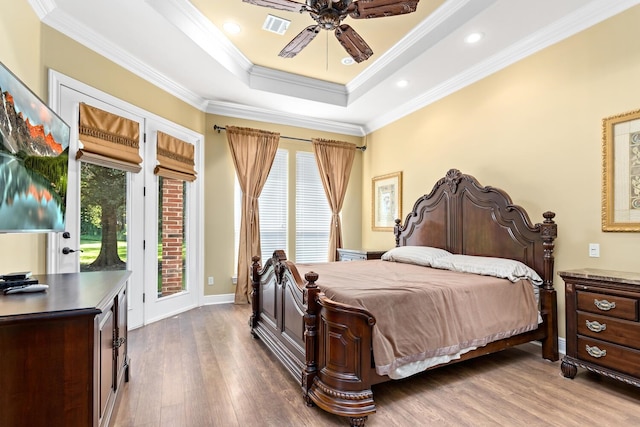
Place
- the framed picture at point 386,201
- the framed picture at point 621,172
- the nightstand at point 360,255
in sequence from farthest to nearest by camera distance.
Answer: the framed picture at point 386,201
the nightstand at point 360,255
the framed picture at point 621,172

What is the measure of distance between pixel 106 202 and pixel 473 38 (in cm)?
412

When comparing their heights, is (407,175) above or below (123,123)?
below

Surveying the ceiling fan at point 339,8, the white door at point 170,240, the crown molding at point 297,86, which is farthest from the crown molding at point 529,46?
the white door at point 170,240

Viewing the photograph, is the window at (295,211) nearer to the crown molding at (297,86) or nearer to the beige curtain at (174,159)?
the beige curtain at (174,159)

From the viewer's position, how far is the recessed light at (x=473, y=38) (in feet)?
10.5

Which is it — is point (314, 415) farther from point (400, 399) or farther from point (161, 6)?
point (161, 6)

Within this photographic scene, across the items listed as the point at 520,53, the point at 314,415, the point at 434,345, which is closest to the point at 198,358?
the point at 314,415

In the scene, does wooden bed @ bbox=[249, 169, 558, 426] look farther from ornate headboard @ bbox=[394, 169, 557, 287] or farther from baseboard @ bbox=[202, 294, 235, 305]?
baseboard @ bbox=[202, 294, 235, 305]

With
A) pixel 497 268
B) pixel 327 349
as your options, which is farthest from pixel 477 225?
pixel 327 349

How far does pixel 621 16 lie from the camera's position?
105 inches

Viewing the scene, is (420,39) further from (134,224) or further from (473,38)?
(134,224)

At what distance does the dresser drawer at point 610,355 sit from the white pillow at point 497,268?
0.60 meters

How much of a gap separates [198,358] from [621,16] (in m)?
4.59

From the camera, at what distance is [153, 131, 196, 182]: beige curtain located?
4.04 metres
